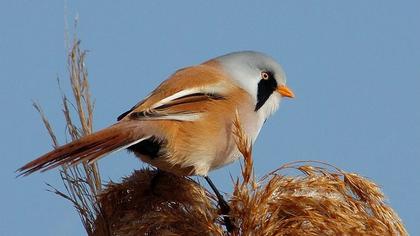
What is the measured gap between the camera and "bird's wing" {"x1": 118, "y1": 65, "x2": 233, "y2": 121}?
4.17m

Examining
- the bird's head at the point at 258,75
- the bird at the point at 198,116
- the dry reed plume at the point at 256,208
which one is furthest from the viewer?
the bird's head at the point at 258,75

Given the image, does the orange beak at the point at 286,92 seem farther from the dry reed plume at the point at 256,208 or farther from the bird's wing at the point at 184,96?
the dry reed plume at the point at 256,208

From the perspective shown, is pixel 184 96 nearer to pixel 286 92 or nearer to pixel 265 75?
pixel 265 75

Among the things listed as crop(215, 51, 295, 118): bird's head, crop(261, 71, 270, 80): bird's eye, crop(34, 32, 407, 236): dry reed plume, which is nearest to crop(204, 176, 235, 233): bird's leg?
crop(34, 32, 407, 236): dry reed plume

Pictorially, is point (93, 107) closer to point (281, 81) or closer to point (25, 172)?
point (25, 172)

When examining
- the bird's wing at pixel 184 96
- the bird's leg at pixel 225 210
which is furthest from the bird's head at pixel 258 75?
the bird's leg at pixel 225 210

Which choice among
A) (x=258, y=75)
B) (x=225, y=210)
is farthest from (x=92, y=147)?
(x=258, y=75)

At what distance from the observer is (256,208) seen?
3006 mm

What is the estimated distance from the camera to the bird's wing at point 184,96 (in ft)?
13.7

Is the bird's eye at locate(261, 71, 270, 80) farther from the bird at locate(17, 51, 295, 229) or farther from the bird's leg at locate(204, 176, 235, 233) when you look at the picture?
the bird's leg at locate(204, 176, 235, 233)

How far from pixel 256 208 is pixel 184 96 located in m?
1.40

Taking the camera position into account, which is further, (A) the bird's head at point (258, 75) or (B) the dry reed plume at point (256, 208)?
(A) the bird's head at point (258, 75)

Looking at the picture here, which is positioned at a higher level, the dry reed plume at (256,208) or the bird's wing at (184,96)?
the bird's wing at (184,96)

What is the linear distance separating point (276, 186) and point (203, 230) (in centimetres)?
32
